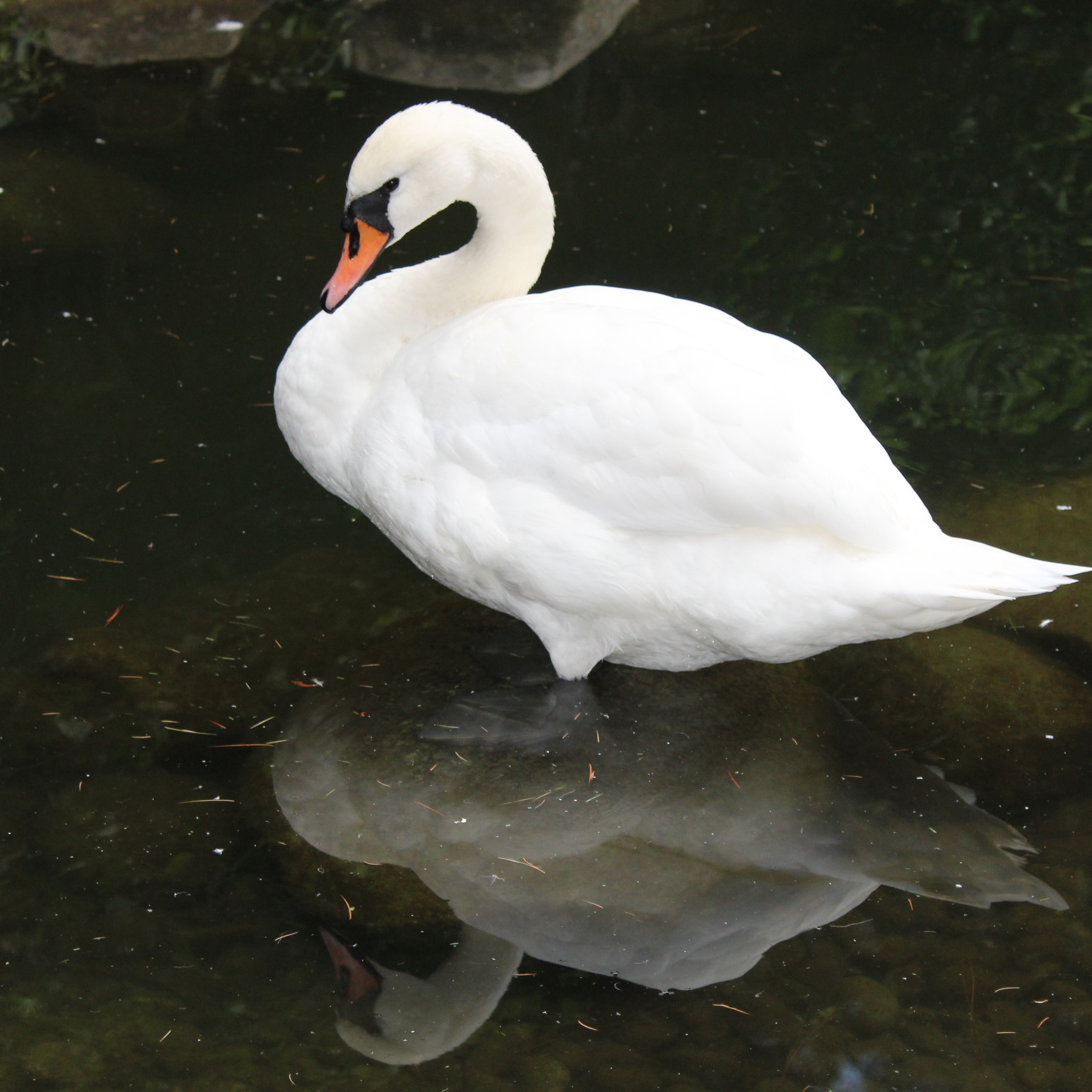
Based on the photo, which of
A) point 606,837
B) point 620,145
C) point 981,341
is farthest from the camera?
point 620,145

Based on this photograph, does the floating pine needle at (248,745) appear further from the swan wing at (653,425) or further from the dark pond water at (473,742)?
the swan wing at (653,425)

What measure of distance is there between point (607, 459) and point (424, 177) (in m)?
0.84

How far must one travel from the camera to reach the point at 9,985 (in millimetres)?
2625

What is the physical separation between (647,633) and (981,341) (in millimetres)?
2491

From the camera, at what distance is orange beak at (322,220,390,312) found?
125 inches

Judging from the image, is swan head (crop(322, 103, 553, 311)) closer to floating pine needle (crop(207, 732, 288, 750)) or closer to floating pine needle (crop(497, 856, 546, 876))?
floating pine needle (crop(207, 732, 288, 750))

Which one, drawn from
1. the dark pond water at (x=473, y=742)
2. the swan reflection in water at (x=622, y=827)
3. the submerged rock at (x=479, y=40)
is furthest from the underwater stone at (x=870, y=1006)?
the submerged rock at (x=479, y=40)

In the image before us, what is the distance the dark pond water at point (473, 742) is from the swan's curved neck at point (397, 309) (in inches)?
25.0

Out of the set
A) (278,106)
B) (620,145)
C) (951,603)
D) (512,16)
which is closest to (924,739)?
(951,603)

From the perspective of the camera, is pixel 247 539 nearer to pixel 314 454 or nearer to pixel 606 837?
pixel 314 454

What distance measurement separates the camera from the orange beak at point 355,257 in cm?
318

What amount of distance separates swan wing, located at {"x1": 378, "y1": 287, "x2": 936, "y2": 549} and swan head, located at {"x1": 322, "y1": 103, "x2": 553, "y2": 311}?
0.33m

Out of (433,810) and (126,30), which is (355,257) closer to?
(433,810)

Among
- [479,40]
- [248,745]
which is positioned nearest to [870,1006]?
[248,745]
